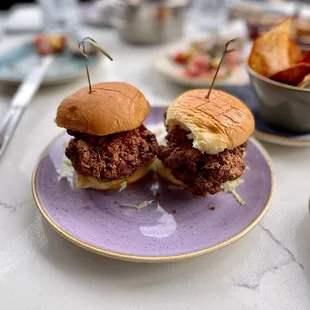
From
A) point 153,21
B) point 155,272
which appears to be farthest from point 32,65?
point 155,272

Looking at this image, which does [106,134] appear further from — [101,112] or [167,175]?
[167,175]

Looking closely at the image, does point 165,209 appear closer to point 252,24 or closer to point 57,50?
point 57,50

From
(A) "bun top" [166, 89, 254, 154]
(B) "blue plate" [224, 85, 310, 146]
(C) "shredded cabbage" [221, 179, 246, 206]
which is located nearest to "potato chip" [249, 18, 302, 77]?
(B) "blue plate" [224, 85, 310, 146]

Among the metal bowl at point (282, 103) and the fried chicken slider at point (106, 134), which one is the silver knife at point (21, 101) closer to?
the fried chicken slider at point (106, 134)

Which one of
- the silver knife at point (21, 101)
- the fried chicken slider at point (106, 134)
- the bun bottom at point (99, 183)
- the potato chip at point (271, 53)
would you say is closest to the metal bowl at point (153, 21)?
the silver knife at point (21, 101)

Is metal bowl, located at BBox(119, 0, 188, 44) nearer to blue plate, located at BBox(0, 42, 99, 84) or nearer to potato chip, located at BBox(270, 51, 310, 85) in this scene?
blue plate, located at BBox(0, 42, 99, 84)

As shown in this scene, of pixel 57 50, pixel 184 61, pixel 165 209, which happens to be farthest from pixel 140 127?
pixel 57 50
